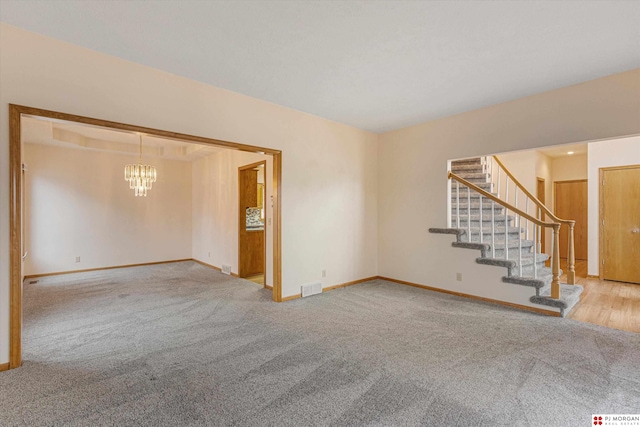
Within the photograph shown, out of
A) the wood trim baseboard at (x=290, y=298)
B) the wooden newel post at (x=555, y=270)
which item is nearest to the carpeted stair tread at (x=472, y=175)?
the wooden newel post at (x=555, y=270)

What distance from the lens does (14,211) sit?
7.53ft

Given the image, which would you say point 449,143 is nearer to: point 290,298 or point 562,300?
point 562,300

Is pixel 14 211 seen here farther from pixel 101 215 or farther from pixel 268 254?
pixel 101 215

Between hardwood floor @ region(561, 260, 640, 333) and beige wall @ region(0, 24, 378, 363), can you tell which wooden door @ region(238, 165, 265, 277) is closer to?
beige wall @ region(0, 24, 378, 363)

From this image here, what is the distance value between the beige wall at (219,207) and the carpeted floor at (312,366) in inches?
73.3

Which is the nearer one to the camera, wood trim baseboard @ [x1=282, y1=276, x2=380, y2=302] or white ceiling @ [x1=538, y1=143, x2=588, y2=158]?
wood trim baseboard @ [x1=282, y1=276, x2=380, y2=302]

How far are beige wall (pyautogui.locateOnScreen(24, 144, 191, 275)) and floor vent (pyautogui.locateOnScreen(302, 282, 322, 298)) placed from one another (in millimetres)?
4471

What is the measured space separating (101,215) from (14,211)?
4.48m

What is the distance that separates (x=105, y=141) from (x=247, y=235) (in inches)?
142

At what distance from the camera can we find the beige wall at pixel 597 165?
5.12m

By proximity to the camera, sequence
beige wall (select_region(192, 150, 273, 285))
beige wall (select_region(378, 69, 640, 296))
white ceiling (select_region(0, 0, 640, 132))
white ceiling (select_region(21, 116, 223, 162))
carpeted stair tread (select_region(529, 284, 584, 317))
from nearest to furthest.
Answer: white ceiling (select_region(0, 0, 640, 132)) → beige wall (select_region(378, 69, 640, 296)) → carpeted stair tread (select_region(529, 284, 584, 317)) → white ceiling (select_region(21, 116, 223, 162)) → beige wall (select_region(192, 150, 273, 285))

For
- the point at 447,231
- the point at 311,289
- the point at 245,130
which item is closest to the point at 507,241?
the point at 447,231

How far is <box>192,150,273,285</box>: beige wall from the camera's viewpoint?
5348 mm

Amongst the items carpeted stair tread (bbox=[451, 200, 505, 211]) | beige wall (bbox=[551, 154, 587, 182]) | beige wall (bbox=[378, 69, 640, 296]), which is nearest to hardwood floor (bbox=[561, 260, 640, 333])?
beige wall (bbox=[378, 69, 640, 296])
